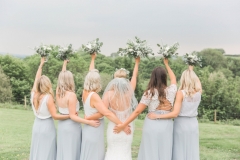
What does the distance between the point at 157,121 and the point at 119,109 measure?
737mm

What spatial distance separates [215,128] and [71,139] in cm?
1630

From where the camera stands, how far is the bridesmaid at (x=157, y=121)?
624 centimetres

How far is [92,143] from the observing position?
20.7 feet

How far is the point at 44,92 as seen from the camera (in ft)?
21.6

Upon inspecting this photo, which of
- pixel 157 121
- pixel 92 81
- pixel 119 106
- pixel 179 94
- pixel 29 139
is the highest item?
pixel 92 81

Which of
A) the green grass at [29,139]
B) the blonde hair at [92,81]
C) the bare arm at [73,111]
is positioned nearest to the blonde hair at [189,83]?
the blonde hair at [92,81]

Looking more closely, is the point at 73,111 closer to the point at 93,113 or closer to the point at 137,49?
the point at 93,113

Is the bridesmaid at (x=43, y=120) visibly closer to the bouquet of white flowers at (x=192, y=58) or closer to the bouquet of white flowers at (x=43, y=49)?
the bouquet of white flowers at (x=43, y=49)

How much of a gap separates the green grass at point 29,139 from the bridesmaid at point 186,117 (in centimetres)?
541

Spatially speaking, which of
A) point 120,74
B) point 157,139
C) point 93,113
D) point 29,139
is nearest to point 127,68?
point 29,139

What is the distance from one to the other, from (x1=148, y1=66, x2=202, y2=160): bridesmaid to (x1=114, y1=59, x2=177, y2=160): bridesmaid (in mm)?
130

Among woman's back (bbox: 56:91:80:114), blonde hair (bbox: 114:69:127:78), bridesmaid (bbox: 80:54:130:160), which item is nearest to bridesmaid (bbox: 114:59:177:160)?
bridesmaid (bbox: 80:54:130:160)

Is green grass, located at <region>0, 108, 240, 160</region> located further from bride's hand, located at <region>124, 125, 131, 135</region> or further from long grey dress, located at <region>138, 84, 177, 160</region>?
bride's hand, located at <region>124, 125, 131, 135</region>

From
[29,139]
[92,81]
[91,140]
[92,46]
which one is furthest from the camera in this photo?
[29,139]
